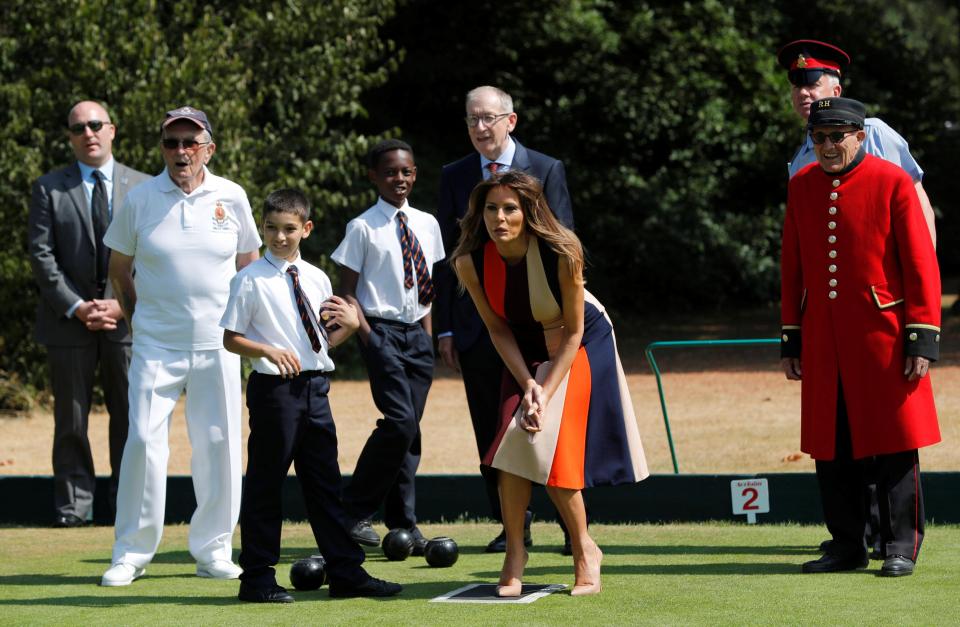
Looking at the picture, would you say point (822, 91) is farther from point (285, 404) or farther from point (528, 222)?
point (285, 404)

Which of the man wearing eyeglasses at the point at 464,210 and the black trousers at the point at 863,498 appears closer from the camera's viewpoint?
the black trousers at the point at 863,498

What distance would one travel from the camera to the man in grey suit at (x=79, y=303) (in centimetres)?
899

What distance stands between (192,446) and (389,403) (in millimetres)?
999

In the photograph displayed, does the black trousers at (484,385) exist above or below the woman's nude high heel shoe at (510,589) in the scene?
above

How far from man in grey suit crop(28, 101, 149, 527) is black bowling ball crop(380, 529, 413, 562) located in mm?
2352

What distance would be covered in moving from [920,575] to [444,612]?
83.9 inches

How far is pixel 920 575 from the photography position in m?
6.43

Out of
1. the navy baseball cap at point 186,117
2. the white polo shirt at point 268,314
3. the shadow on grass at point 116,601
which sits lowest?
the shadow on grass at point 116,601

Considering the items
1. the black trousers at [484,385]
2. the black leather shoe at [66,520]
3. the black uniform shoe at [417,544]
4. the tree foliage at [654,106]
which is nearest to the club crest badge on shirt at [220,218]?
the black trousers at [484,385]

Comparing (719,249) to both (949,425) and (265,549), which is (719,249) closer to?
(949,425)

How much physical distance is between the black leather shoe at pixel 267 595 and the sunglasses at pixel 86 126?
3.77 m

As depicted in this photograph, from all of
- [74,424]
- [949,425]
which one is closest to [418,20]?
[949,425]

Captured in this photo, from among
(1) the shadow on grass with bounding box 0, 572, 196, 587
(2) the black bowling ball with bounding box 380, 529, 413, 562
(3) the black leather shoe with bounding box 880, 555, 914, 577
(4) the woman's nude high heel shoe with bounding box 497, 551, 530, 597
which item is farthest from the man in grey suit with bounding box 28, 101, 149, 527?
(3) the black leather shoe with bounding box 880, 555, 914, 577

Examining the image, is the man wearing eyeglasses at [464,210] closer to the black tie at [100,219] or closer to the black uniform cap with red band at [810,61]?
the black uniform cap with red band at [810,61]
